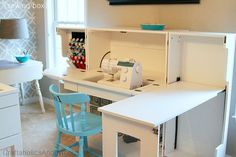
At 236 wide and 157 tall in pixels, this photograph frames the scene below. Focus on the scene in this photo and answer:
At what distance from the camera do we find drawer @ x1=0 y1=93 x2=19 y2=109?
A: 210 cm

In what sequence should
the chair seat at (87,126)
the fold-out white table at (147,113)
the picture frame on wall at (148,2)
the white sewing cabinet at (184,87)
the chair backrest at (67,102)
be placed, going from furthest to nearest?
1. the picture frame on wall at (148,2)
2. the chair seat at (87,126)
3. the chair backrest at (67,102)
4. the white sewing cabinet at (184,87)
5. the fold-out white table at (147,113)

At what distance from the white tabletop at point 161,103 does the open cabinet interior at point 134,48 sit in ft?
1.43

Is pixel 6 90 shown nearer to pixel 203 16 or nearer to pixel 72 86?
pixel 72 86

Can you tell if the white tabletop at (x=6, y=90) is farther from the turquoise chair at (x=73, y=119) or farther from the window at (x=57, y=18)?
the window at (x=57, y=18)

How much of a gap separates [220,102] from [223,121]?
142mm

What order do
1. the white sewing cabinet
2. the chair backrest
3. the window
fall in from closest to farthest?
the white sewing cabinet, the chair backrest, the window

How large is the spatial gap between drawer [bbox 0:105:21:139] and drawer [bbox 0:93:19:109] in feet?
0.10

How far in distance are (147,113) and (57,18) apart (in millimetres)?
2697

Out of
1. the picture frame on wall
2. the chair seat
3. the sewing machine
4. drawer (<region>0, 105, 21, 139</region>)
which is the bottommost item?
the chair seat

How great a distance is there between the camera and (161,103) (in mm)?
1773

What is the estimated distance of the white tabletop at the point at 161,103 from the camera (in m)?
1.55

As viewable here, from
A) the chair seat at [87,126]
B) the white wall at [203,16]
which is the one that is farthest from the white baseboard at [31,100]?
the white wall at [203,16]

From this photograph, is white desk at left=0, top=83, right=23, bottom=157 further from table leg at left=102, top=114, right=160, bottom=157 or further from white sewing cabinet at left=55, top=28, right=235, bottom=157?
table leg at left=102, top=114, right=160, bottom=157

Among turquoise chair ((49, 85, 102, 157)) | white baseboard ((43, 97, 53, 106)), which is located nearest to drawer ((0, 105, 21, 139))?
turquoise chair ((49, 85, 102, 157))
